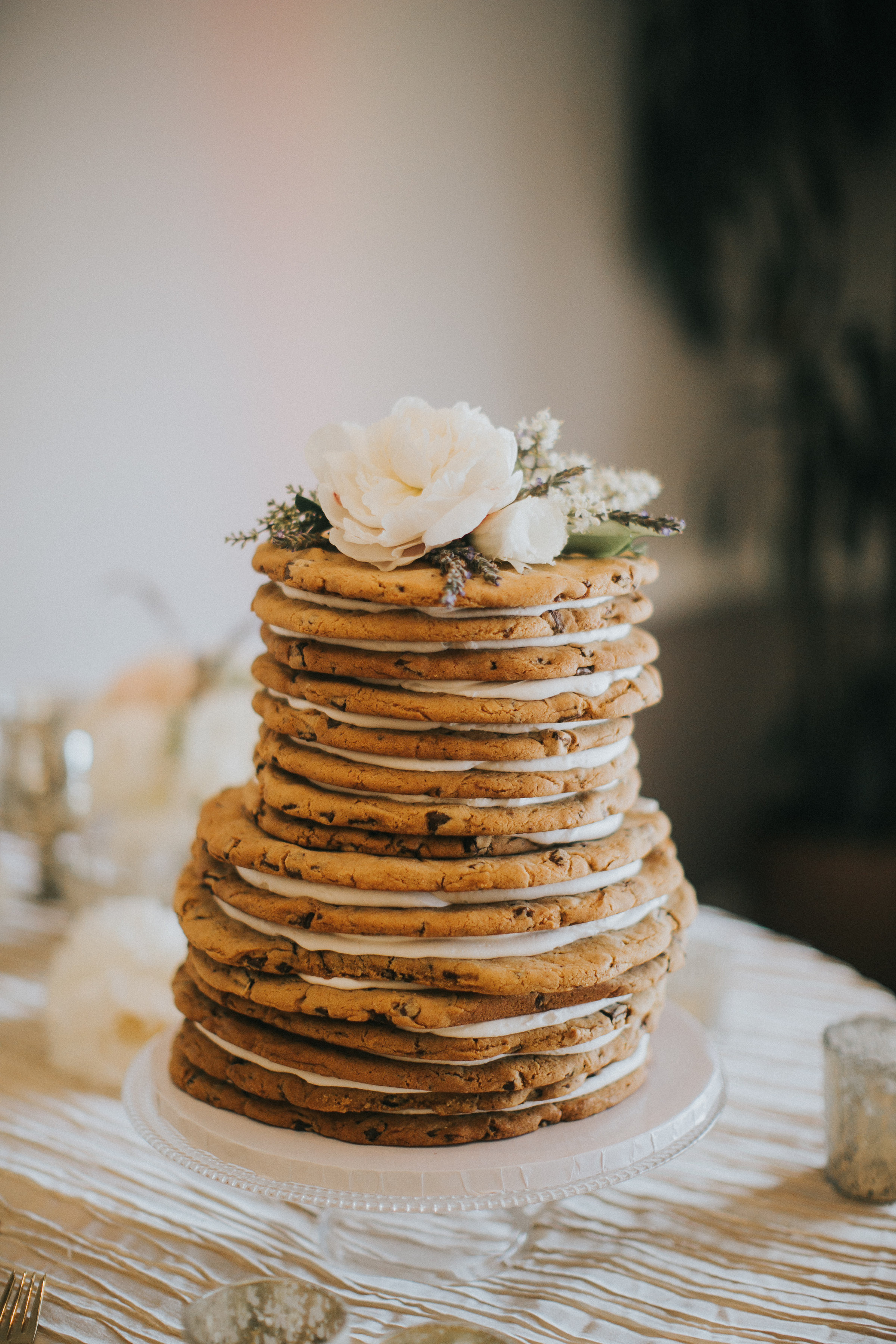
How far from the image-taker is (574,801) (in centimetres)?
110

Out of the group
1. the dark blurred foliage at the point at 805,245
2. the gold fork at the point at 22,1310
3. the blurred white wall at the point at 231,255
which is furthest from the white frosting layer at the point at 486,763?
the dark blurred foliage at the point at 805,245

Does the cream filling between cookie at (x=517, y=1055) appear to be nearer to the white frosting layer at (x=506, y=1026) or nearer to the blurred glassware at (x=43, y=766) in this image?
the white frosting layer at (x=506, y=1026)

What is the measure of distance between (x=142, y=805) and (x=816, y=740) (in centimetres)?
240

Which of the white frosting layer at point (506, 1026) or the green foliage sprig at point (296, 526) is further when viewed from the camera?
the green foliage sprig at point (296, 526)

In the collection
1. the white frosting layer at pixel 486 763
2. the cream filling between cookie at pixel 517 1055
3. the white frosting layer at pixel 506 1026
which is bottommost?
the cream filling between cookie at pixel 517 1055

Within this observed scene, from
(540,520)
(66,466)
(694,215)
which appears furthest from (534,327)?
(540,520)

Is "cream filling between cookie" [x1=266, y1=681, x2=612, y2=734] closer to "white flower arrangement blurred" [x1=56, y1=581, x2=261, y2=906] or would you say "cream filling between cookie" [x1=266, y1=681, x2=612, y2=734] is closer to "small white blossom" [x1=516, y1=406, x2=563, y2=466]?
"small white blossom" [x1=516, y1=406, x2=563, y2=466]

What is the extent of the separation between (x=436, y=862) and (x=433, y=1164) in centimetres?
28

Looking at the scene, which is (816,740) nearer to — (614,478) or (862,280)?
(862,280)

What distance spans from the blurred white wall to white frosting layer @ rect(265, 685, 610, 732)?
1606mm

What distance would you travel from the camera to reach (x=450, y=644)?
3.44 feet

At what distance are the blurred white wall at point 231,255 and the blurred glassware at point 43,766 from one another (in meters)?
0.53

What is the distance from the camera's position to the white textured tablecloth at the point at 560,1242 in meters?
1.09

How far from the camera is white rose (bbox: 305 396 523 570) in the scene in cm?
103
